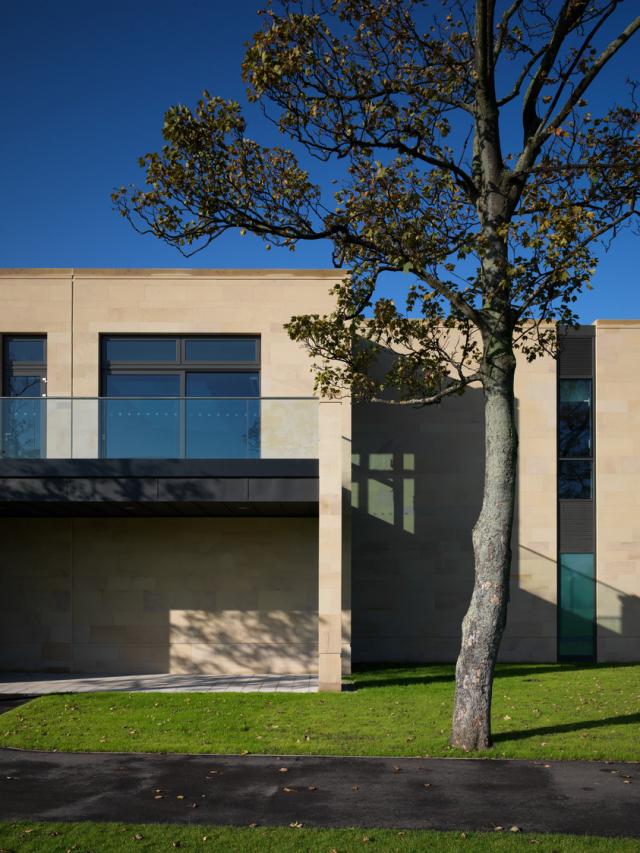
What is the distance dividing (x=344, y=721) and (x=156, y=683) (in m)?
5.04

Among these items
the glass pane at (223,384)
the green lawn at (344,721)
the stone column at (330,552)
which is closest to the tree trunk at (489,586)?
the green lawn at (344,721)

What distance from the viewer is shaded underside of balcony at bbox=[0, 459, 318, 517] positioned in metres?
15.3

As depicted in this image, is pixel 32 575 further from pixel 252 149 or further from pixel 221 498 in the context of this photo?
pixel 252 149

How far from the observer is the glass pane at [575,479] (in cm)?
1964

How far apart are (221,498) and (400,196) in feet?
20.2

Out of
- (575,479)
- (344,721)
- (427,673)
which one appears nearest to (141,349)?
(427,673)

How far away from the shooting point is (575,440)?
1977cm

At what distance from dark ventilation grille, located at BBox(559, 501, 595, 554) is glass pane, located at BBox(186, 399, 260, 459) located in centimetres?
782

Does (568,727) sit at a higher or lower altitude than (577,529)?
lower

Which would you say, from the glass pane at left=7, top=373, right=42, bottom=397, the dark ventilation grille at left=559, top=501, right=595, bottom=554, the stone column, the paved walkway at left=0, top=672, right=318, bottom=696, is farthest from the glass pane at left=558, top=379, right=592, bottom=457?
the glass pane at left=7, top=373, right=42, bottom=397

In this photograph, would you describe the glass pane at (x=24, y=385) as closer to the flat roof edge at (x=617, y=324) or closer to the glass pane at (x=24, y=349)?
the glass pane at (x=24, y=349)

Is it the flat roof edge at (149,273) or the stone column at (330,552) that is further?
the flat roof edge at (149,273)

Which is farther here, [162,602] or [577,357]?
[577,357]

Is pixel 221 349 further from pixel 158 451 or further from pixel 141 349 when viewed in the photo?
pixel 158 451
